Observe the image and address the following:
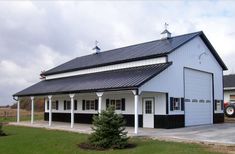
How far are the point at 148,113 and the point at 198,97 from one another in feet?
Answer: 16.7

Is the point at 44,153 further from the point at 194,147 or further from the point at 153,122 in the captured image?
the point at 153,122

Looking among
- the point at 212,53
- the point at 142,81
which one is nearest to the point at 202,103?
the point at 212,53

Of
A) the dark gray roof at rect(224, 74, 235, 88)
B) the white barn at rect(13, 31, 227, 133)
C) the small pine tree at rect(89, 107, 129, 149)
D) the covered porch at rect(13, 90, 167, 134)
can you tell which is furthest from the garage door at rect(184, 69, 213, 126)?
the small pine tree at rect(89, 107, 129, 149)

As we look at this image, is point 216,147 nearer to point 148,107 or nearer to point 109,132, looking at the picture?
point 109,132

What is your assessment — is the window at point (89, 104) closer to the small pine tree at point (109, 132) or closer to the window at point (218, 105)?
the window at point (218, 105)

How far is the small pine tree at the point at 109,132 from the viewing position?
1326 centimetres

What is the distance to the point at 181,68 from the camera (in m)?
22.8

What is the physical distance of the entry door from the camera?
21.9 meters

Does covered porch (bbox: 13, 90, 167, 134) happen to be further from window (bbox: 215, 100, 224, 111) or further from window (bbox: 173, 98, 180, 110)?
window (bbox: 215, 100, 224, 111)

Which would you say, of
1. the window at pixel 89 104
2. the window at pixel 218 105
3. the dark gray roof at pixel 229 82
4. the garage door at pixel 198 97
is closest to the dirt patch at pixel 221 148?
the garage door at pixel 198 97

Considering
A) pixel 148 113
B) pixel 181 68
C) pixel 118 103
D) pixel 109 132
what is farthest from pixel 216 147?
pixel 118 103

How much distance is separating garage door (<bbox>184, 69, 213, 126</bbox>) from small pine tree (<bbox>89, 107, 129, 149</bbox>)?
34.5 feet

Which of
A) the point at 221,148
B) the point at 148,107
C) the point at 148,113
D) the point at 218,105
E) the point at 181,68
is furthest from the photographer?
the point at 218,105

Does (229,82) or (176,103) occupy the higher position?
(229,82)
